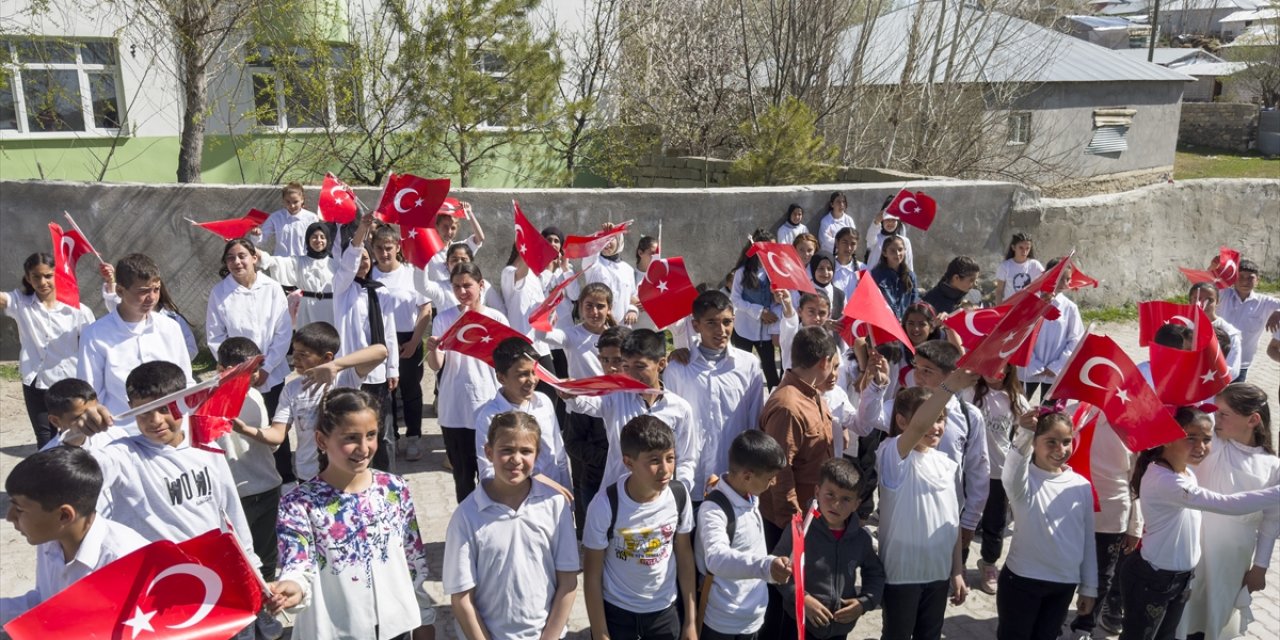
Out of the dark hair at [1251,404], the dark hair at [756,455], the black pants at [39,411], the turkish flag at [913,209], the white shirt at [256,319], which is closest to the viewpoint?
the dark hair at [756,455]

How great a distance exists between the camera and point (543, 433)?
4.83 m

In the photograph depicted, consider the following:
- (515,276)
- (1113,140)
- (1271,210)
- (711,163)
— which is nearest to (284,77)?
(711,163)

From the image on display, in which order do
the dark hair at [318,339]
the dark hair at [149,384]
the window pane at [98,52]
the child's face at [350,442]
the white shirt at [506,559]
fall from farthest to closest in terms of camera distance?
the window pane at [98,52] → the dark hair at [318,339] → the dark hair at [149,384] → the white shirt at [506,559] → the child's face at [350,442]

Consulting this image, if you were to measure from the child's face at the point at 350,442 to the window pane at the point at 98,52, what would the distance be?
14241 mm

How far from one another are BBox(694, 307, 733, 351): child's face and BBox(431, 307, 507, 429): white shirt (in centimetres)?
146

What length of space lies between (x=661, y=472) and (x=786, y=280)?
2927 mm

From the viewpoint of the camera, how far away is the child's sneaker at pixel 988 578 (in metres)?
5.68

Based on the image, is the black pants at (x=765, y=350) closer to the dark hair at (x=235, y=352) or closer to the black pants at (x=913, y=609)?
the black pants at (x=913, y=609)

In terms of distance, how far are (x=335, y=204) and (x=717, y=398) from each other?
456 centimetres

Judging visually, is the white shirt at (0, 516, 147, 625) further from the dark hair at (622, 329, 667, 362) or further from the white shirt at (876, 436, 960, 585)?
the white shirt at (876, 436, 960, 585)

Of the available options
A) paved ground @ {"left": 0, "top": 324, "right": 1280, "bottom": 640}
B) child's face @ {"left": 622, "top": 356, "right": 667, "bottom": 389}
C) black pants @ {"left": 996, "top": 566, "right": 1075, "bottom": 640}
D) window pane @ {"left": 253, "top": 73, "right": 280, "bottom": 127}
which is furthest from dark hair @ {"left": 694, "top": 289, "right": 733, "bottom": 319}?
window pane @ {"left": 253, "top": 73, "right": 280, "bottom": 127}

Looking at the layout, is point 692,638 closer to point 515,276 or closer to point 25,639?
point 25,639

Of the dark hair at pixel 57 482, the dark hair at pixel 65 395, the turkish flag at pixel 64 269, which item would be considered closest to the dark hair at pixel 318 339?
the dark hair at pixel 65 395

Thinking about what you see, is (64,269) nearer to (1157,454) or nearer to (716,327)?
(716,327)
